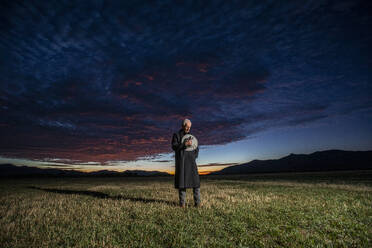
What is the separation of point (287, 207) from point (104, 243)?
6718 mm

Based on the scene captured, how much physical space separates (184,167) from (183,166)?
0.19 feet

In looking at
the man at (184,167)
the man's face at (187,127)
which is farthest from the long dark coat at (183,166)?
the man's face at (187,127)

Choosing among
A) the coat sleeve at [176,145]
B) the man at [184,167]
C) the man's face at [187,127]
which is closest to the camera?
the man at [184,167]

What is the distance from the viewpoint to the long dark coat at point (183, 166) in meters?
7.57

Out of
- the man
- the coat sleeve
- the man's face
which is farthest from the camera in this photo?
the man's face

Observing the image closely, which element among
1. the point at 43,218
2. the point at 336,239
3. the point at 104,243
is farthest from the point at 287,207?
the point at 43,218

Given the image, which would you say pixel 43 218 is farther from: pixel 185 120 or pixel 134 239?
pixel 185 120

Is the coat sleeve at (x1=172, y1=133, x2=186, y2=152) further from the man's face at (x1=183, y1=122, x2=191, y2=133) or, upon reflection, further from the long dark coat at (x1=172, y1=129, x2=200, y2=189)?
the man's face at (x1=183, y1=122, x2=191, y2=133)

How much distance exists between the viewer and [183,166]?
7.74 meters

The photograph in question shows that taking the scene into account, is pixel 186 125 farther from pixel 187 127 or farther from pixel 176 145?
pixel 176 145

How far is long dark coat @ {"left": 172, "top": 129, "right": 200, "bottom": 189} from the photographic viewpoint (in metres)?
7.57

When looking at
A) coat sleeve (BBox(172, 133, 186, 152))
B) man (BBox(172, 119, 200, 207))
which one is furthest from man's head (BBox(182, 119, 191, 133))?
coat sleeve (BBox(172, 133, 186, 152))

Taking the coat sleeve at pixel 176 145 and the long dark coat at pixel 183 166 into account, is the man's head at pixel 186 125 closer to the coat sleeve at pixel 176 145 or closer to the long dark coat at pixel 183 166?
the long dark coat at pixel 183 166

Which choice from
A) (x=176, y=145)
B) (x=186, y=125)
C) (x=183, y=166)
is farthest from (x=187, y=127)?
(x=183, y=166)
